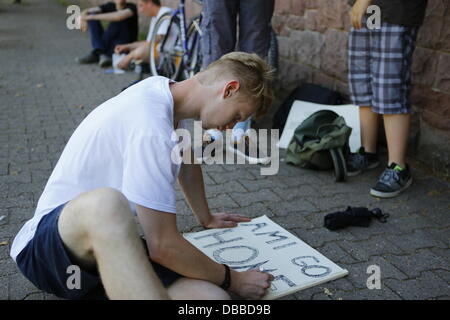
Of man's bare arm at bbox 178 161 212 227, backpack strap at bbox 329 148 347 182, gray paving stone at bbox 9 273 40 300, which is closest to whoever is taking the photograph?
gray paving stone at bbox 9 273 40 300

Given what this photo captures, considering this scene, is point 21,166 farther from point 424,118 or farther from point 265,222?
point 424,118

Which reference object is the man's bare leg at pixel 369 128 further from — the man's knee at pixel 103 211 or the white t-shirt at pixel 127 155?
the man's knee at pixel 103 211

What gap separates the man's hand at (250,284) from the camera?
75.7 inches

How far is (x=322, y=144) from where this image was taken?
342cm

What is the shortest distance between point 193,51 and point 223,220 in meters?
3.10

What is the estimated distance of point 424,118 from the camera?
11.8 ft

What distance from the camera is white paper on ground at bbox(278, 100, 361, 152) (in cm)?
386

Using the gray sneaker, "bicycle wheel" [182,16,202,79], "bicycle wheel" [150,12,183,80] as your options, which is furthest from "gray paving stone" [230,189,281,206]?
the gray sneaker

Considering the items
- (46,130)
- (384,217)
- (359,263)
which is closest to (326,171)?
(384,217)

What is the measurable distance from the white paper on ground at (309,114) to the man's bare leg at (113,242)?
2.56 m

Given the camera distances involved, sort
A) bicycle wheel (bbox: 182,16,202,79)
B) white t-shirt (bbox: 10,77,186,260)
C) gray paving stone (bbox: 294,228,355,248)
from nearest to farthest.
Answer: white t-shirt (bbox: 10,77,186,260) → gray paving stone (bbox: 294,228,355,248) → bicycle wheel (bbox: 182,16,202,79)

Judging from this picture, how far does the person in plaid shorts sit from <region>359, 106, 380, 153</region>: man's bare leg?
5.1 inches

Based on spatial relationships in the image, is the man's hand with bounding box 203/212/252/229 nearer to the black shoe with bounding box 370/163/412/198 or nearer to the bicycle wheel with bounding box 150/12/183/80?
the black shoe with bounding box 370/163/412/198

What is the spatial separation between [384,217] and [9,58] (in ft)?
21.4
